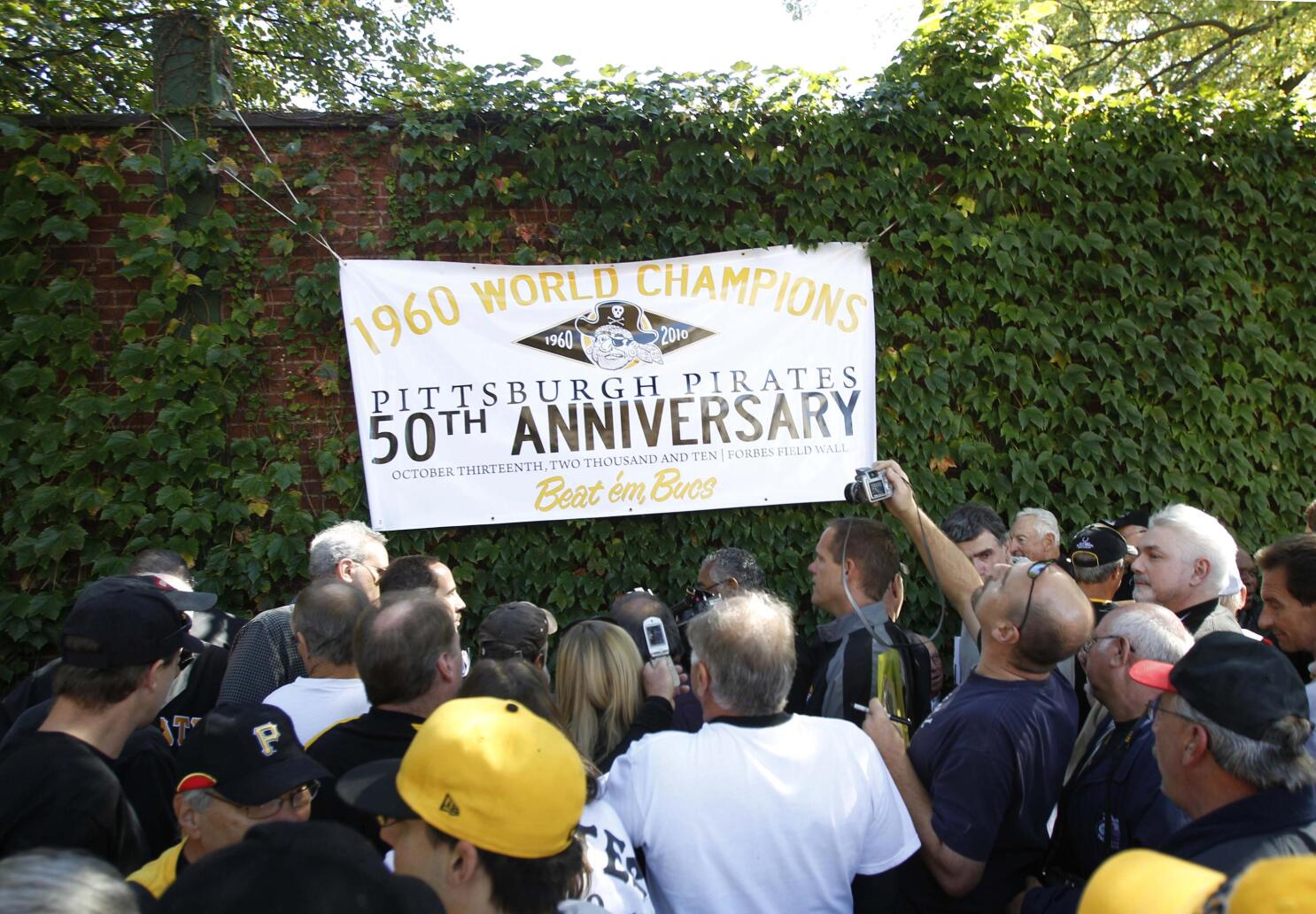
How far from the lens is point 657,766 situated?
2.35 m

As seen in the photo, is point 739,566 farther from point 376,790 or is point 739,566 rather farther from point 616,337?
point 376,790

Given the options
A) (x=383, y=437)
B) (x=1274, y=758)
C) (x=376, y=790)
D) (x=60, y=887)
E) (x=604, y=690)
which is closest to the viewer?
(x=60, y=887)

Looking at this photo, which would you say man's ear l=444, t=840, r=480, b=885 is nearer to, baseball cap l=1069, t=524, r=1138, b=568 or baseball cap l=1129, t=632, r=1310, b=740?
baseball cap l=1129, t=632, r=1310, b=740

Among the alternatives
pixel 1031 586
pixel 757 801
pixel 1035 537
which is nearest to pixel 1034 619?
pixel 1031 586

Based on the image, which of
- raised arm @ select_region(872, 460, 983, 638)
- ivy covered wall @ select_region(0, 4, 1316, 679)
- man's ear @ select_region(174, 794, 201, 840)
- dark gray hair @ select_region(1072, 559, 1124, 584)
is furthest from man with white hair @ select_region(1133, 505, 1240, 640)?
man's ear @ select_region(174, 794, 201, 840)

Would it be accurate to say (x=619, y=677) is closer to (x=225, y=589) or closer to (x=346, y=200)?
(x=225, y=589)

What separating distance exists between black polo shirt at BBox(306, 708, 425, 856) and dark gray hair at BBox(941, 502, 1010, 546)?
122 inches

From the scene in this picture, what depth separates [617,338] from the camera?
540 cm

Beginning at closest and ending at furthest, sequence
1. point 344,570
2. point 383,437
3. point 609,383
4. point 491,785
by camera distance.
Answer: point 491,785 → point 344,570 → point 383,437 → point 609,383

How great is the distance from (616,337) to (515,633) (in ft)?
7.82

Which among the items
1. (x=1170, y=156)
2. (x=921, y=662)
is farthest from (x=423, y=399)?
(x=1170, y=156)

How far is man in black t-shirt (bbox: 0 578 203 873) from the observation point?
6.85ft

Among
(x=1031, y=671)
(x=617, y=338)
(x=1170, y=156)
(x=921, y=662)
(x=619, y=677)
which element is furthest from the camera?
(x=1170, y=156)

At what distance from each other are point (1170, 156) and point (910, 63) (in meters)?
1.66
